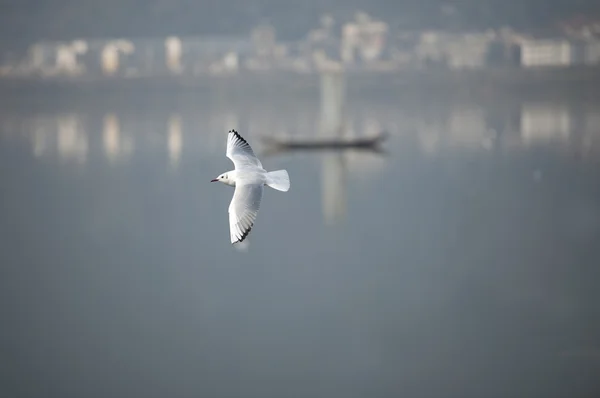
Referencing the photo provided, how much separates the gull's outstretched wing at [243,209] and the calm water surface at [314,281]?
5776 millimetres

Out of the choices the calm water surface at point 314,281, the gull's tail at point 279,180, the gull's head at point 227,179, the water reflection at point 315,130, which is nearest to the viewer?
the gull's tail at point 279,180

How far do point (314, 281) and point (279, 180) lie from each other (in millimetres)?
10742

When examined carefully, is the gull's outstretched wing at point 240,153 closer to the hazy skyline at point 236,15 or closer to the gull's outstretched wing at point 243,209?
the gull's outstretched wing at point 243,209

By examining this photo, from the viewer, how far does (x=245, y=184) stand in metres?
8.58

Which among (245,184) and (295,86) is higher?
(295,86)

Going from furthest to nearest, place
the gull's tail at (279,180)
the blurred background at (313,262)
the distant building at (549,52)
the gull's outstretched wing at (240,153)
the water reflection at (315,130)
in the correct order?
the distant building at (549,52) → the water reflection at (315,130) → the blurred background at (313,262) → the gull's outstretched wing at (240,153) → the gull's tail at (279,180)

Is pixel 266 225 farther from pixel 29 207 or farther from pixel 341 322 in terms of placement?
pixel 341 322

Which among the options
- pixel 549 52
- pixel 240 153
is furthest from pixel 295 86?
pixel 240 153

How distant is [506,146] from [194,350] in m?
26.9

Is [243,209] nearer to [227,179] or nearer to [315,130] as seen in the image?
[227,179]

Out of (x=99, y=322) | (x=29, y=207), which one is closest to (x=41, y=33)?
(x=29, y=207)

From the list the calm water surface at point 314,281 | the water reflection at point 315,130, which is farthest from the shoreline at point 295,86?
the calm water surface at point 314,281

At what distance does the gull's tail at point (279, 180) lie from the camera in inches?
329

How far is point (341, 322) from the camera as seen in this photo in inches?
659
